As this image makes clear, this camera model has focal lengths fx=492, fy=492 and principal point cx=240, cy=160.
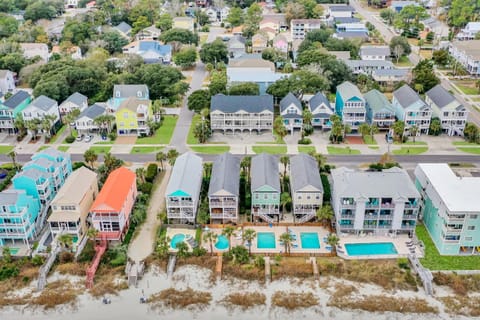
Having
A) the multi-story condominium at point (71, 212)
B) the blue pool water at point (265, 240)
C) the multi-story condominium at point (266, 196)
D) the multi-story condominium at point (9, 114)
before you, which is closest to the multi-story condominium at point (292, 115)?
the multi-story condominium at point (266, 196)

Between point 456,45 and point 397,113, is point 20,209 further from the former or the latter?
point 456,45

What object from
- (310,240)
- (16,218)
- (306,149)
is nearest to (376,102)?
(306,149)

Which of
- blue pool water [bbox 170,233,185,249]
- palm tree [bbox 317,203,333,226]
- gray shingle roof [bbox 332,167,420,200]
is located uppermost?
gray shingle roof [bbox 332,167,420,200]

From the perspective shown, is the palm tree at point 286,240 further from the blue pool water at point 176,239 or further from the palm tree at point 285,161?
the palm tree at point 285,161

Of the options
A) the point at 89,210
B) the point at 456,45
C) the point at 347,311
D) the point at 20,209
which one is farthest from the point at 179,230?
the point at 456,45

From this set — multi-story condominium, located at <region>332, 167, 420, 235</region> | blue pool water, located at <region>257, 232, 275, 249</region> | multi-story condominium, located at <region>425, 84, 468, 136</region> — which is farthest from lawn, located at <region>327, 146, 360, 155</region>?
blue pool water, located at <region>257, 232, 275, 249</region>

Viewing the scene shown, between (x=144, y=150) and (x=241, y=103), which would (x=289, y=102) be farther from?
(x=144, y=150)

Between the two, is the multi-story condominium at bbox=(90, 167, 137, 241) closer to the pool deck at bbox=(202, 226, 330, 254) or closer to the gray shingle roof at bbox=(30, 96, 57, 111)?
the pool deck at bbox=(202, 226, 330, 254)
